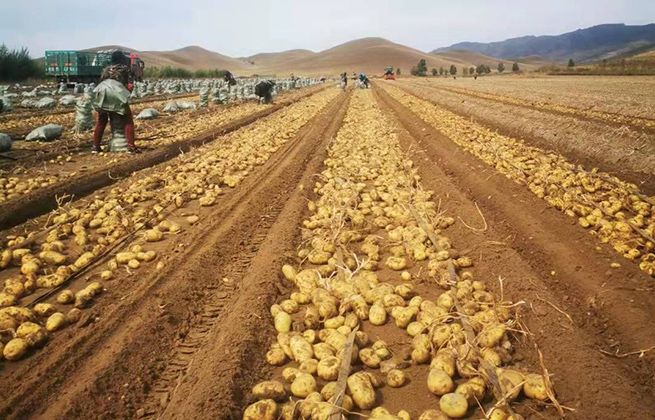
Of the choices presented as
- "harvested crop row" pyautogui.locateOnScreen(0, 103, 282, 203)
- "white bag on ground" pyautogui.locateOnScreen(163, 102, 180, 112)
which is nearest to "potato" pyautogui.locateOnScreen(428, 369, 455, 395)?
"harvested crop row" pyautogui.locateOnScreen(0, 103, 282, 203)

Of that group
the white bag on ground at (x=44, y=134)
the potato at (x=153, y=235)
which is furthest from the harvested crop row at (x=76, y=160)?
the potato at (x=153, y=235)

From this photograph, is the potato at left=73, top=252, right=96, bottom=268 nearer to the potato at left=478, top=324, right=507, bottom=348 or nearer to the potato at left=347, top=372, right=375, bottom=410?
the potato at left=347, top=372, right=375, bottom=410

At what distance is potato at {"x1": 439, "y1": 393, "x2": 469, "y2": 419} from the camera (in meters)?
2.18

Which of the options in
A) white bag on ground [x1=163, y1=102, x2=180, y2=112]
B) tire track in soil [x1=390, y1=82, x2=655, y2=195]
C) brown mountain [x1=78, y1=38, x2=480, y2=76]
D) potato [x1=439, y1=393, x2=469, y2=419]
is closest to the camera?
potato [x1=439, y1=393, x2=469, y2=419]

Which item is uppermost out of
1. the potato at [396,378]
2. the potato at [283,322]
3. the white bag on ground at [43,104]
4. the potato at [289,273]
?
the white bag on ground at [43,104]

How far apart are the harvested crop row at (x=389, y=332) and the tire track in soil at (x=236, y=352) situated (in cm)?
14

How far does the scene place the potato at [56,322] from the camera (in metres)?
3.06

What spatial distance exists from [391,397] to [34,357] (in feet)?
8.40

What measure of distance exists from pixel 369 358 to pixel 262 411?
0.82 meters

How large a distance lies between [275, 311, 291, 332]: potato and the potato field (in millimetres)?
19

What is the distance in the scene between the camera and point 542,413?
223 centimetres

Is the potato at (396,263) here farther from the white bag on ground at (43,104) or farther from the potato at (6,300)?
the white bag on ground at (43,104)

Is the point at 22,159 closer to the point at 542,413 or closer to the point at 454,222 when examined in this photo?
the point at 454,222

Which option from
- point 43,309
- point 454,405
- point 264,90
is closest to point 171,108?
point 264,90
